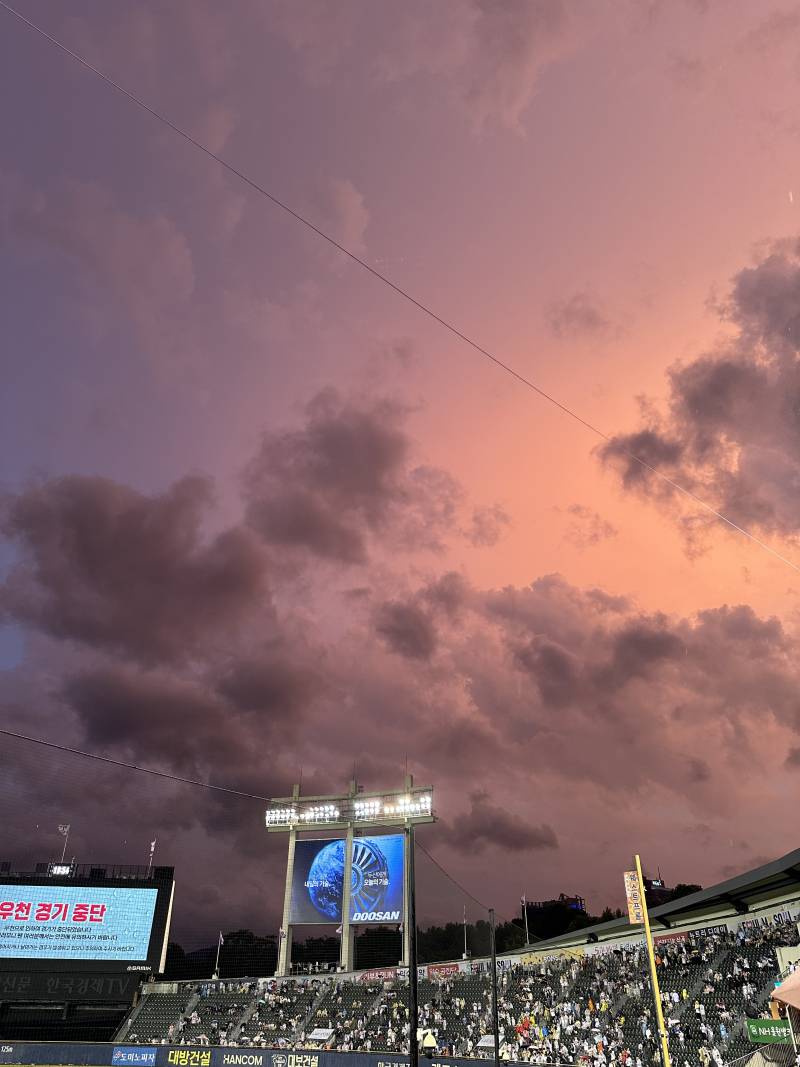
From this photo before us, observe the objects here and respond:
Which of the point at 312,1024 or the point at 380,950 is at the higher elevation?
the point at 380,950

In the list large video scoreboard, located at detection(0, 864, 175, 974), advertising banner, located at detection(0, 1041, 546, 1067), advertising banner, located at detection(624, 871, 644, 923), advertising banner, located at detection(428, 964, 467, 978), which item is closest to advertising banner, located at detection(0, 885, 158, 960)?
large video scoreboard, located at detection(0, 864, 175, 974)

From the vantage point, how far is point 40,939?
5784cm

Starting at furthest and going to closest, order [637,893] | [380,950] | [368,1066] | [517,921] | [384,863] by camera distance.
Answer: [517,921]
[380,950]
[384,863]
[368,1066]
[637,893]

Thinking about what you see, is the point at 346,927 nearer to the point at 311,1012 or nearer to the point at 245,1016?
the point at 311,1012

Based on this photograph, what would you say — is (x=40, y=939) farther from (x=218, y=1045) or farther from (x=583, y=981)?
(x=583, y=981)

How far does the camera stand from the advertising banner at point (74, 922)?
5766cm

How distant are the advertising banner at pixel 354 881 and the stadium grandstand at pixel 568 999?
408 centimetres

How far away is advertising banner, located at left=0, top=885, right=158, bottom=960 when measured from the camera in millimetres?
57656

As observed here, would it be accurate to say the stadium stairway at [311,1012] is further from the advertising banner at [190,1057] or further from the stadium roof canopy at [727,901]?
the stadium roof canopy at [727,901]

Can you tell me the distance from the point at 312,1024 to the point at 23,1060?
19.8 meters

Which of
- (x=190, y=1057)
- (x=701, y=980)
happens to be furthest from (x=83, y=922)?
(x=701, y=980)

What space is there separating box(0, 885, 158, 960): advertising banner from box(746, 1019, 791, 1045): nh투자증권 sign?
48020 mm

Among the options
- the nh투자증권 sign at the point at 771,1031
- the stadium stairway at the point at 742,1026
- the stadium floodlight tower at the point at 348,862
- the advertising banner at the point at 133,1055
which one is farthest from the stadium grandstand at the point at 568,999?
the stadium floodlight tower at the point at 348,862

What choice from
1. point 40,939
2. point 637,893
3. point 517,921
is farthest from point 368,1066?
point 517,921
